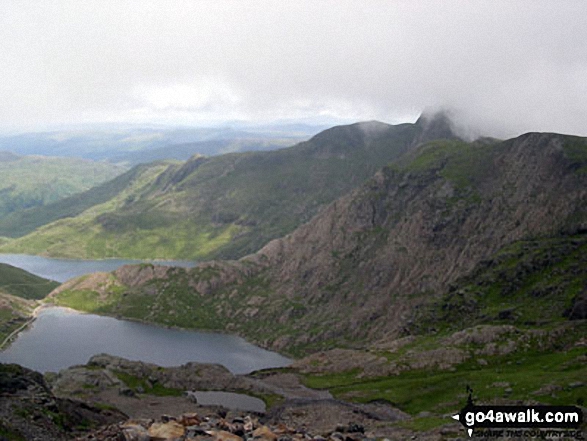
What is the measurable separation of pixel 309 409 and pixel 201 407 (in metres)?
30.0

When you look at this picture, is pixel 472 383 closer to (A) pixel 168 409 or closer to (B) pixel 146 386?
(A) pixel 168 409

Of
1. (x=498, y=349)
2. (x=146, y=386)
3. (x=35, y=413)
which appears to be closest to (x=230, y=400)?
(x=146, y=386)

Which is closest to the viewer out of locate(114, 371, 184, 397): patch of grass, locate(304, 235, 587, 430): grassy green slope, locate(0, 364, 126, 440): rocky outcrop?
locate(0, 364, 126, 440): rocky outcrop

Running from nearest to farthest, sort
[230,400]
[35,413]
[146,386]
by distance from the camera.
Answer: [35,413] < [230,400] < [146,386]

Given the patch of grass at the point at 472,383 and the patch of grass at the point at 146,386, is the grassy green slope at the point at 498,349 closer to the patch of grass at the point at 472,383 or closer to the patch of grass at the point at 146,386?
the patch of grass at the point at 472,383

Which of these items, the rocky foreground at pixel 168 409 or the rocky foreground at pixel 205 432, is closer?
the rocky foreground at pixel 205 432

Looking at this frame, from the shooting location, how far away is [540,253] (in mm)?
195750

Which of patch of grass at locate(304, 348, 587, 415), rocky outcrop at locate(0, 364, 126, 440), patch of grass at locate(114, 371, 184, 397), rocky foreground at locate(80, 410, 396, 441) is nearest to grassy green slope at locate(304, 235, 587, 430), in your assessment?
patch of grass at locate(304, 348, 587, 415)

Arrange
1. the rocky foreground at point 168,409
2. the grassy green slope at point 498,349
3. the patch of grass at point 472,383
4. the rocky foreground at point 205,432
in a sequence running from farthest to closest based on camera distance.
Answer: the grassy green slope at point 498,349 < the patch of grass at point 472,383 < the rocky foreground at point 168,409 < the rocky foreground at point 205,432

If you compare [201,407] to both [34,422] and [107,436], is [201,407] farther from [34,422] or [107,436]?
[107,436]

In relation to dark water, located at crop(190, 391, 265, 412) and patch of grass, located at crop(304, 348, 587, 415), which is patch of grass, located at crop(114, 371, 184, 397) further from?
patch of grass, located at crop(304, 348, 587, 415)

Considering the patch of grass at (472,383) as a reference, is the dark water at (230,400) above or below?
A: below

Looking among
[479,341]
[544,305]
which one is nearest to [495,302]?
[544,305]

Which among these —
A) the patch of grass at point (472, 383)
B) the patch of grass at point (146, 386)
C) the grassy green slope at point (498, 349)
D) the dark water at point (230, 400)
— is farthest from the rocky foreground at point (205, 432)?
the patch of grass at point (146, 386)
